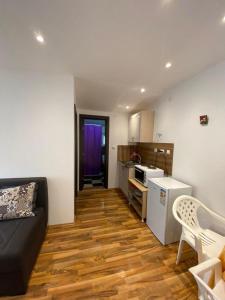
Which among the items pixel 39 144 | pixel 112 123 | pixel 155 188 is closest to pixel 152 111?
pixel 112 123

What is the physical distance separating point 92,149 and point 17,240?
13.3 ft

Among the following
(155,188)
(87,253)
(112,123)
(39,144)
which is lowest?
(87,253)

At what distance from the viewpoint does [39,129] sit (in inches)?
90.0

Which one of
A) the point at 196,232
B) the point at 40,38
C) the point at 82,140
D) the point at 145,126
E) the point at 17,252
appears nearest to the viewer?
the point at 17,252

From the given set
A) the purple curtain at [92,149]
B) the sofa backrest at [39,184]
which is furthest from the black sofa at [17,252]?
the purple curtain at [92,149]

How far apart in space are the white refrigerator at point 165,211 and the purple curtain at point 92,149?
11.0 feet

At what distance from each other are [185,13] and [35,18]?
121cm

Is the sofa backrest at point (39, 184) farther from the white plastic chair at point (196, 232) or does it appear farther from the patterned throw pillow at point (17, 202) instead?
the white plastic chair at point (196, 232)

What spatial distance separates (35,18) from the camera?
1191 millimetres

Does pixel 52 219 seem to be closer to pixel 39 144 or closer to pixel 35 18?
pixel 39 144

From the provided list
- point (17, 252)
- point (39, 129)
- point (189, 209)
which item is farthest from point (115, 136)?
point (17, 252)

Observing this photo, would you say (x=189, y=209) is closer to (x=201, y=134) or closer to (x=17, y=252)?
(x=201, y=134)

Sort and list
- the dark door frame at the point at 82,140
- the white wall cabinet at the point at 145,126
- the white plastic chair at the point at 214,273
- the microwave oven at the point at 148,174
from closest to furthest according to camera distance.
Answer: the white plastic chair at the point at 214,273 → the microwave oven at the point at 148,174 → the white wall cabinet at the point at 145,126 → the dark door frame at the point at 82,140

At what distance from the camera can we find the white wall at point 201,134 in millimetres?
1788
